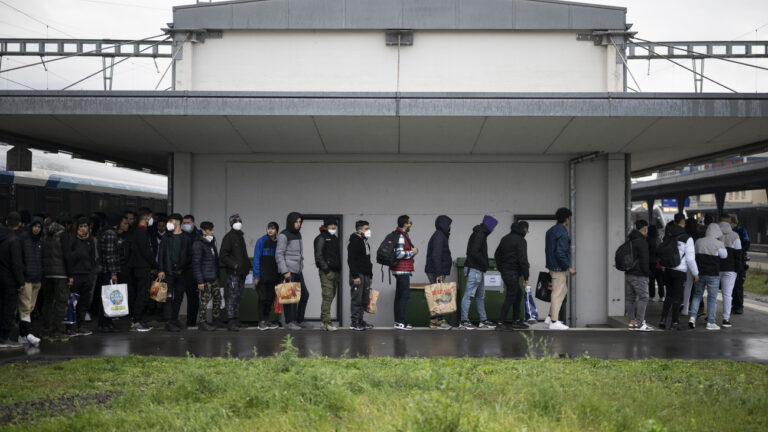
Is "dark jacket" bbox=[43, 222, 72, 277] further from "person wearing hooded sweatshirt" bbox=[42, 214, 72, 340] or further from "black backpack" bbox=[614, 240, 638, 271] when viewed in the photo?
"black backpack" bbox=[614, 240, 638, 271]

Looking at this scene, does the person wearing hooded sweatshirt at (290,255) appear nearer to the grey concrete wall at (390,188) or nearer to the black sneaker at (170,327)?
the black sneaker at (170,327)

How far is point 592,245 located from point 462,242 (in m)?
2.64

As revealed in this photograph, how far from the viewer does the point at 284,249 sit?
35.9ft

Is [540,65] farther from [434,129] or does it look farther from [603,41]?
[434,129]

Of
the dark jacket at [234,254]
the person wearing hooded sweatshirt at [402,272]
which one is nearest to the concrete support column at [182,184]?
the dark jacket at [234,254]

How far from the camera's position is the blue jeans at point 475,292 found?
11.2 metres

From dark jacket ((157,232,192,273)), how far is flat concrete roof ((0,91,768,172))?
1928 mm

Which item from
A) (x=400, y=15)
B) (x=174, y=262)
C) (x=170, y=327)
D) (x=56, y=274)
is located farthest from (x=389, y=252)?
(x=400, y=15)

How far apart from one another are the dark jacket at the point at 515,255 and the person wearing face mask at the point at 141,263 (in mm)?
5920

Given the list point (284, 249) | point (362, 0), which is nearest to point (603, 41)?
point (362, 0)

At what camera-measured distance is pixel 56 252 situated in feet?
31.8

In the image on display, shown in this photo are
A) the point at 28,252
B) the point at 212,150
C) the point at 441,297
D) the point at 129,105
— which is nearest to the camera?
the point at 28,252

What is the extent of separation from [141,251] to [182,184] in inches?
96.1

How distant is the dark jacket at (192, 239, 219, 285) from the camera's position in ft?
35.2
